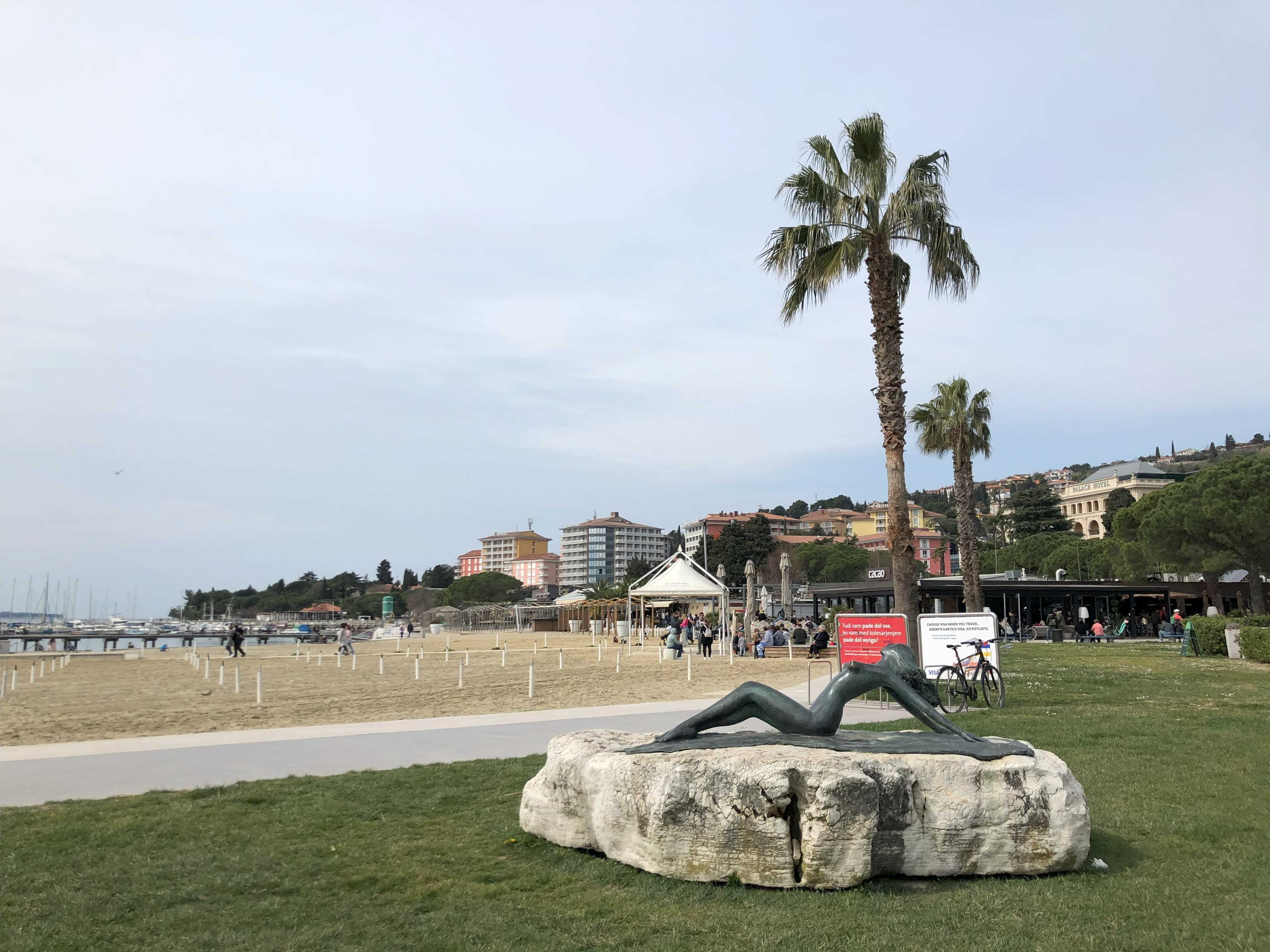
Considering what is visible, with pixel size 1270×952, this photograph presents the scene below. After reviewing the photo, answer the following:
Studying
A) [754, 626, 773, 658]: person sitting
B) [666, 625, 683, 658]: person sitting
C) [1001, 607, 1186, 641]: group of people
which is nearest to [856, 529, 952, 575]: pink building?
[1001, 607, 1186, 641]: group of people

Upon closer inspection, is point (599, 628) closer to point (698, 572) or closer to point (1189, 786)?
point (698, 572)

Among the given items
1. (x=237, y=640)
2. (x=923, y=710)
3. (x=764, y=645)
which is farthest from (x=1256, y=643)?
(x=237, y=640)

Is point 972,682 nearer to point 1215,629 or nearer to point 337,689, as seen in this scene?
point 337,689

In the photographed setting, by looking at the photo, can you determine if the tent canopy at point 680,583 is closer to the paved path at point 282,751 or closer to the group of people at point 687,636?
the group of people at point 687,636

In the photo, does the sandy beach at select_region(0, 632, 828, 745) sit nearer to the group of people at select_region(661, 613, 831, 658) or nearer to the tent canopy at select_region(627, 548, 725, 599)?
the group of people at select_region(661, 613, 831, 658)

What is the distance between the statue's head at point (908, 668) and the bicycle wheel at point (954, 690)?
5857 mm

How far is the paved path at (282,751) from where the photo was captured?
9.09 m

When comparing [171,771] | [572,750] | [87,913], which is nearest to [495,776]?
[572,750]

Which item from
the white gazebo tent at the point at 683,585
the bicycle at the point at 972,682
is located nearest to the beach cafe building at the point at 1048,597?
the white gazebo tent at the point at 683,585

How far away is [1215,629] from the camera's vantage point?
94.6 ft

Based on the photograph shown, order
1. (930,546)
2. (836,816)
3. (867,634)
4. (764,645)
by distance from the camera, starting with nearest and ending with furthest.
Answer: (836,816) < (867,634) < (764,645) < (930,546)

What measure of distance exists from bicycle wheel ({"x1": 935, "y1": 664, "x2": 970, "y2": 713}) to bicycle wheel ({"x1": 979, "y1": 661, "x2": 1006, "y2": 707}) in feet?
0.97

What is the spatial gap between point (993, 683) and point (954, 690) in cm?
67

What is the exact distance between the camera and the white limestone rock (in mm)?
5449
